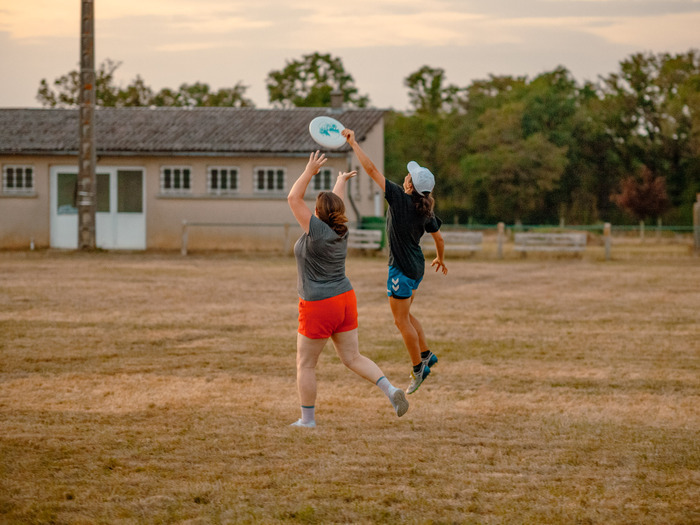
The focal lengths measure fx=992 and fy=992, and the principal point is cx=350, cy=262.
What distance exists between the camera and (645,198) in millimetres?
52219

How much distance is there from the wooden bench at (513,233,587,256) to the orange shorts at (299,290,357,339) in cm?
2434

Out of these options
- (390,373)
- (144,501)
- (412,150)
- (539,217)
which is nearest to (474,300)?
(390,373)

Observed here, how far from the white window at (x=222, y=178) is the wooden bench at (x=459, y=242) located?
6.78m

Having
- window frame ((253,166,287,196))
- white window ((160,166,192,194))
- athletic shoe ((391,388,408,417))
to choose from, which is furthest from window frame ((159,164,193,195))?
athletic shoe ((391,388,408,417))

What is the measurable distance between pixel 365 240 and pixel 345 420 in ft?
77.3

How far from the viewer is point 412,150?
69.8m

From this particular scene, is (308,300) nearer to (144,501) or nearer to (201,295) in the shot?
(144,501)

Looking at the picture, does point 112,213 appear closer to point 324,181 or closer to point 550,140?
point 324,181

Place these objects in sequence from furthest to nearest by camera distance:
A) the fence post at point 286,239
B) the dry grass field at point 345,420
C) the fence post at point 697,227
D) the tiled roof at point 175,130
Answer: the tiled roof at point 175,130 < the fence post at point 697,227 < the fence post at point 286,239 < the dry grass field at point 345,420

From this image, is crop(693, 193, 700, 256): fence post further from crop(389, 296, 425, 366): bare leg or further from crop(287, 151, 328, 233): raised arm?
crop(287, 151, 328, 233): raised arm

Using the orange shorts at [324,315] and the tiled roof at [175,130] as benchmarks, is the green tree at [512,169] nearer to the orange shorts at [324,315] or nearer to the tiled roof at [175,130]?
the tiled roof at [175,130]

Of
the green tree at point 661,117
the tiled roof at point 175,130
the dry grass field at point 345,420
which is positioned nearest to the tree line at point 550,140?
the green tree at point 661,117

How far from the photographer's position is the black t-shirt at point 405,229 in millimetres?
7629

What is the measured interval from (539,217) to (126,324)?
4906cm
